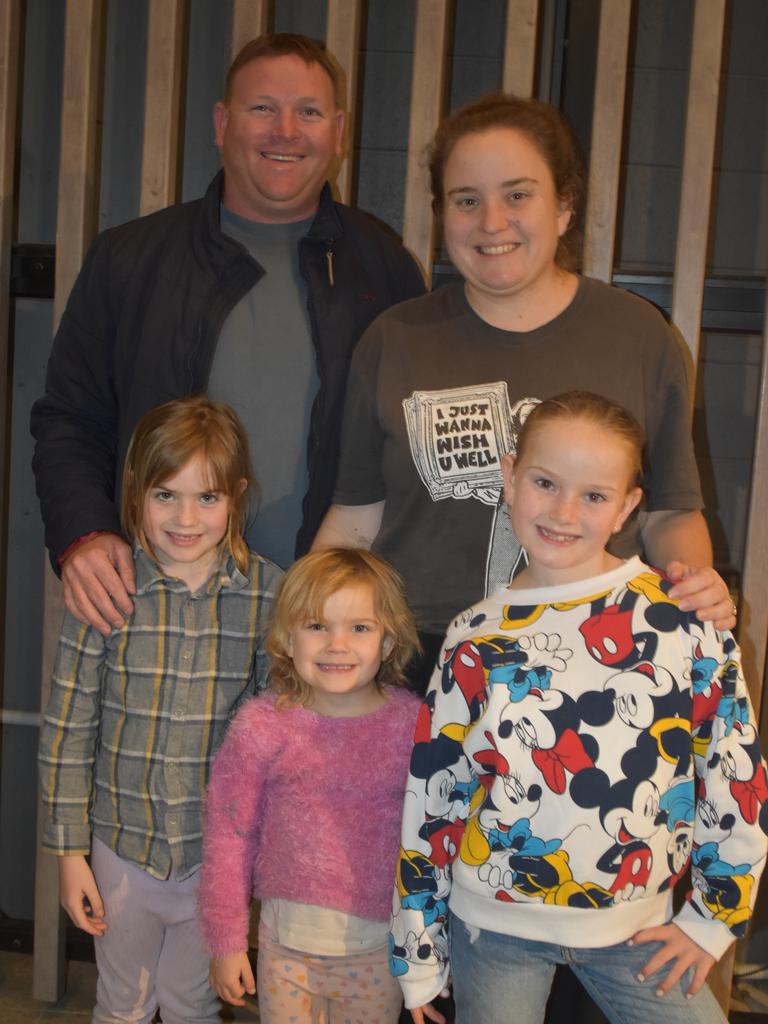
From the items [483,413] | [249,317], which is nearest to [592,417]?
[483,413]

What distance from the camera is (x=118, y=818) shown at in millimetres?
A: 1874

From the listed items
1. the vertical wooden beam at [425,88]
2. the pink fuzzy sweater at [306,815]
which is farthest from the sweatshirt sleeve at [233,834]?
the vertical wooden beam at [425,88]

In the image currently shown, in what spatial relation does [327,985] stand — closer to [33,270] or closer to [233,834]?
[233,834]

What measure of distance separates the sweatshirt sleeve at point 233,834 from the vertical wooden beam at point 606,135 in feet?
4.31

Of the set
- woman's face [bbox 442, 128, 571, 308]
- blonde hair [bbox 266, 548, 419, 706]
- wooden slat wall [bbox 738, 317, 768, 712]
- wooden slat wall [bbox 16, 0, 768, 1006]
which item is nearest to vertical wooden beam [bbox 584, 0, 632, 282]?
wooden slat wall [bbox 16, 0, 768, 1006]

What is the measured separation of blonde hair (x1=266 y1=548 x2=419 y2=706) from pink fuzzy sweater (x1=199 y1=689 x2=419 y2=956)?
0.24 ft

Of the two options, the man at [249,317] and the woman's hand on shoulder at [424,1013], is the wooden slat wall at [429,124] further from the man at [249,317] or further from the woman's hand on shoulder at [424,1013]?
the woman's hand on shoulder at [424,1013]

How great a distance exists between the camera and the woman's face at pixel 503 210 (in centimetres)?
172

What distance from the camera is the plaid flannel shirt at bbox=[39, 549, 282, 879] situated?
185 centimetres

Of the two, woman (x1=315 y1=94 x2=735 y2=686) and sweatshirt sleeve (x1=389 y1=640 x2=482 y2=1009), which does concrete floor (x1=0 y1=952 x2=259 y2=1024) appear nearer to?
sweatshirt sleeve (x1=389 y1=640 x2=482 y2=1009)

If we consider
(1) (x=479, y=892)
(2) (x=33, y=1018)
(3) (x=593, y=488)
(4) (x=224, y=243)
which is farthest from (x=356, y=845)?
(2) (x=33, y=1018)

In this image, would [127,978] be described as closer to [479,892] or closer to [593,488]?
[479,892]

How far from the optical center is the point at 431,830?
1.57m

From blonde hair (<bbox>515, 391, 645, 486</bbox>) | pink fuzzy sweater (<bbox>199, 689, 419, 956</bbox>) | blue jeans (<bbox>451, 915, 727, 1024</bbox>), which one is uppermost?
blonde hair (<bbox>515, 391, 645, 486</bbox>)
